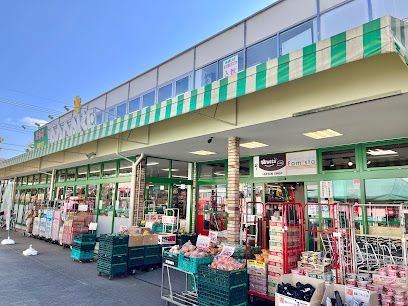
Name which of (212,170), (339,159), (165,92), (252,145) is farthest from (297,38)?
(212,170)

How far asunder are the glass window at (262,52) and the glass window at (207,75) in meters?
1.29

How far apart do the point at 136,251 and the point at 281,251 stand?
13.9ft

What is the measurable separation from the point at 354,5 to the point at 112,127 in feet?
24.2

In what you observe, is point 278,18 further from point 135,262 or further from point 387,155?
point 135,262

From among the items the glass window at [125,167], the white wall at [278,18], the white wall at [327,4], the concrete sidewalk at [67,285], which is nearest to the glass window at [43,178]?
the glass window at [125,167]

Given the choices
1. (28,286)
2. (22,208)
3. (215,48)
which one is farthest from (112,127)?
(22,208)

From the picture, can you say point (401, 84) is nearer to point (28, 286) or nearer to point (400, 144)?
point (400, 144)

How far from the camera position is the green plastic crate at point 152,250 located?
8773 mm

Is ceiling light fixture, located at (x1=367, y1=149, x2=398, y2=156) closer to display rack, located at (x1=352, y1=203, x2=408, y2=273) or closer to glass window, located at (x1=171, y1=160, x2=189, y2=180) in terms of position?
display rack, located at (x1=352, y1=203, x2=408, y2=273)

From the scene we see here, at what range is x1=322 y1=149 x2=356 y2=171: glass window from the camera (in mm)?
8836

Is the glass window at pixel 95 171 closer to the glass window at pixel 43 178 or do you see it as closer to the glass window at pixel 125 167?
the glass window at pixel 125 167

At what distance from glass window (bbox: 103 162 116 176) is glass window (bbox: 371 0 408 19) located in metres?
11.6

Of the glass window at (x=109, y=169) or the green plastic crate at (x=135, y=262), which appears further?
the glass window at (x=109, y=169)

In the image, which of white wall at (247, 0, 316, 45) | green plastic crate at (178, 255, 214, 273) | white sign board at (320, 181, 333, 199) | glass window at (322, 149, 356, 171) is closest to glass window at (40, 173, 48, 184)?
white wall at (247, 0, 316, 45)
